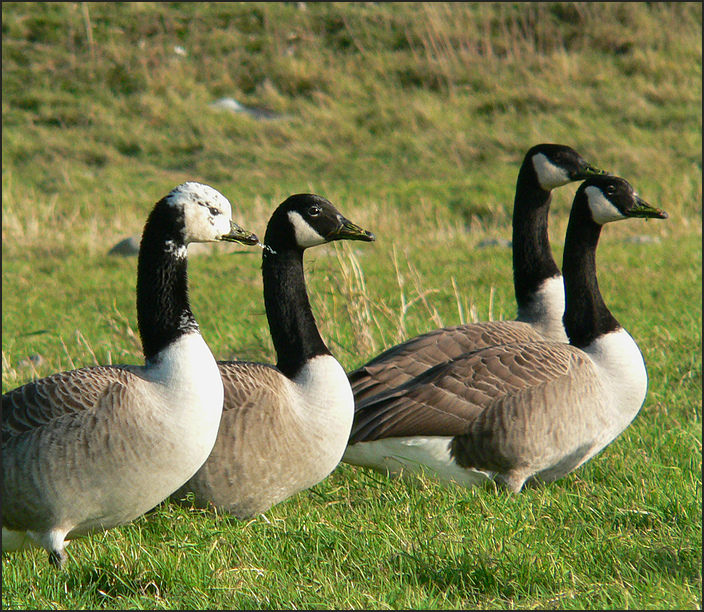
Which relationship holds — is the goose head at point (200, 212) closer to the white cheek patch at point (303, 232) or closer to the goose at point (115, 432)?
the goose at point (115, 432)

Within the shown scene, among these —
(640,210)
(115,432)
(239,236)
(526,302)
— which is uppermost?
(239,236)

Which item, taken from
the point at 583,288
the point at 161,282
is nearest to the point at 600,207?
the point at 583,288

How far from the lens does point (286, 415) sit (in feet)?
15.0

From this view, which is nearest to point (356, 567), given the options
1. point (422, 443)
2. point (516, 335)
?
point (422, 443)

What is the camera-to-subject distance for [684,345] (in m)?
7.89

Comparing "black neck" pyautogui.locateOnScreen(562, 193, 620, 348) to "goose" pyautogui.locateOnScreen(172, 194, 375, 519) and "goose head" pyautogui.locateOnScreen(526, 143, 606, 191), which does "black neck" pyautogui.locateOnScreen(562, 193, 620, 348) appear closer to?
"goose head" pyautogui.locateOnScreen(526, 143, 606, 191)

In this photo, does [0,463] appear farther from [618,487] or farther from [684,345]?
[684,345]

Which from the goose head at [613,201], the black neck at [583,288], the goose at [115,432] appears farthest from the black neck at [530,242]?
the goose at [115,432]

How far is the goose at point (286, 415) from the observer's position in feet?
14.7

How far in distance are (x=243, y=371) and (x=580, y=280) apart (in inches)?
94.0

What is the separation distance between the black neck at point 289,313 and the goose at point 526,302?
2.17 feet

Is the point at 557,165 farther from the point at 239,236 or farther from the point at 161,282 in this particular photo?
the point at 161,282

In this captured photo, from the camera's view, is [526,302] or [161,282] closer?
[161,282]

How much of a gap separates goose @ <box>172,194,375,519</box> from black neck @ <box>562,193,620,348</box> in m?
1.68
